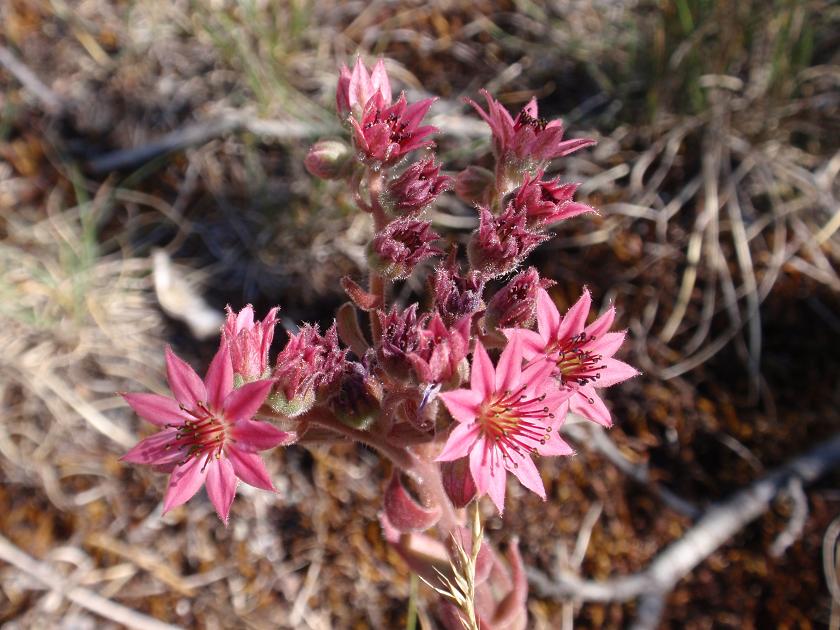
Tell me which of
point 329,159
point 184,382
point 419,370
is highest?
point 329,159

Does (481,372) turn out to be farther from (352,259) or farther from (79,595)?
(79,595)

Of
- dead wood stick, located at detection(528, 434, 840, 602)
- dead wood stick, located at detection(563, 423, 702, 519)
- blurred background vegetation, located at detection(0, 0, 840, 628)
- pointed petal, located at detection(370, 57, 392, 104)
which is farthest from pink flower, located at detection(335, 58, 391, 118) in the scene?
dead wood stick, located at detection(528, 434, 840, 602)

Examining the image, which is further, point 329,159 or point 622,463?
point 622,463

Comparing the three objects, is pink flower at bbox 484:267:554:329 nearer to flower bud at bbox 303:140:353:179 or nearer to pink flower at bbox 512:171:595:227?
pink flower at bbox 512:171:595:227

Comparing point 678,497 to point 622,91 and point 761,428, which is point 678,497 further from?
point 622,91

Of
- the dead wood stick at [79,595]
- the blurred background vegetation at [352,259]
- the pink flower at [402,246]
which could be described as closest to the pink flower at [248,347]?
the pink flower at [402,246]

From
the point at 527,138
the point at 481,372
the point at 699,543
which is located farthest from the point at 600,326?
the point at 699,543

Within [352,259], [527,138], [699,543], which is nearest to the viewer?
[527,138]

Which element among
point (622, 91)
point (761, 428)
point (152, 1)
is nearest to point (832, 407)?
point (761, 428)
